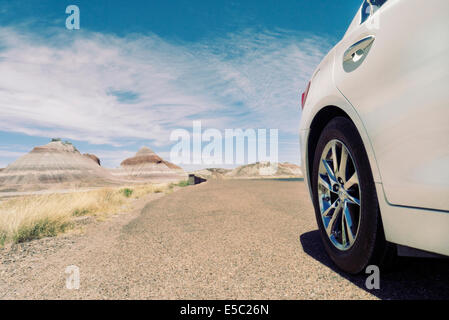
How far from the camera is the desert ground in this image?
1.78 metres

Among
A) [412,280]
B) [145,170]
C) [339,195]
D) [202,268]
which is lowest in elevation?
[202,268]

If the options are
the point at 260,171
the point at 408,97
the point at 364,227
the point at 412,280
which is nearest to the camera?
the point at 408,97

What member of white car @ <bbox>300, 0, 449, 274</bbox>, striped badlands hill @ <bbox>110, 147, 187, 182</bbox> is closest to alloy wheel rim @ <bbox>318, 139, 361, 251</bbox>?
white car @ <bbox>300, 0, 449, 274</bbox>

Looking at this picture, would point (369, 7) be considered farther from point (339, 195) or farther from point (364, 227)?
point (364, 227)

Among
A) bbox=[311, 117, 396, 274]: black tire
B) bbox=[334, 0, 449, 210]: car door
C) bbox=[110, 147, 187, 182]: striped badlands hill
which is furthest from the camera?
bbox=[110, 147, 187, 182]: striped badlands hill

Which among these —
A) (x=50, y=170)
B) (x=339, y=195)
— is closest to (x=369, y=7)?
(x=339, y=195)

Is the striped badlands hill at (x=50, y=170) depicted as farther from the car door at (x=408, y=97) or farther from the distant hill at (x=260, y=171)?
the car door at (x=408, y=97)

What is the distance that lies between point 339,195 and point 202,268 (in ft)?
4.24

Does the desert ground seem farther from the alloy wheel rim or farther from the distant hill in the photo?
the distant hill

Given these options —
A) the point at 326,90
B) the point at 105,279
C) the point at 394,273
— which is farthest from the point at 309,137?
the point at 105,279

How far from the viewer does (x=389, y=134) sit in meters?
1.46

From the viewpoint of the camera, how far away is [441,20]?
1216mm
